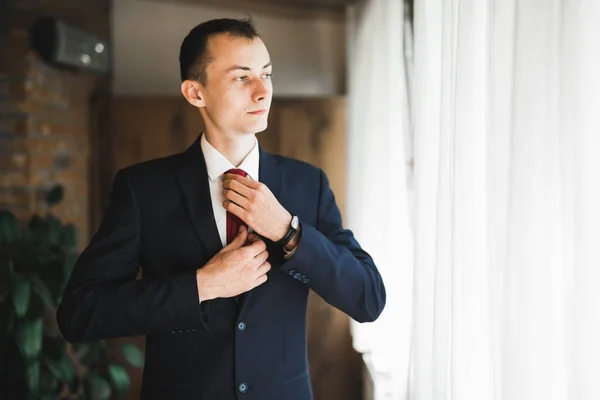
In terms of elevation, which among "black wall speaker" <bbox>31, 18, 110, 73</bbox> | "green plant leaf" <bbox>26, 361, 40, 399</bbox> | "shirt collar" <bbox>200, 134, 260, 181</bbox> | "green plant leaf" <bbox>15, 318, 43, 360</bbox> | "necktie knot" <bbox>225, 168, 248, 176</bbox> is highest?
A: "black wall speaker" <bbox>31, 18, 110, 73</bbox>

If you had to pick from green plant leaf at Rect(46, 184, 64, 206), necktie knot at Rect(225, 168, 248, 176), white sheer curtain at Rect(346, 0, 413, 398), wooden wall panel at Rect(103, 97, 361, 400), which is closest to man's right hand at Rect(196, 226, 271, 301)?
necktie knot at Rect(225, 168, 248, 176)

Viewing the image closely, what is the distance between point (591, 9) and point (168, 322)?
3.02 ft

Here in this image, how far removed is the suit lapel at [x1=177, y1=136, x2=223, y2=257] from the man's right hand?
7 centimetres

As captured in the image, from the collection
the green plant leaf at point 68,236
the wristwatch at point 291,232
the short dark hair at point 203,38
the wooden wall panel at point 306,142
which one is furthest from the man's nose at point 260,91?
the wooden wall panel at point 306,142

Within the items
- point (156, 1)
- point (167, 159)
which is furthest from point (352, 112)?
point (167, 159)

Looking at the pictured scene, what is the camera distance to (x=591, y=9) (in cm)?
84

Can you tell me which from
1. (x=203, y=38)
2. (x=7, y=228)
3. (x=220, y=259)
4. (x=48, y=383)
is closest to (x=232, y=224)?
(x=220, y=259)

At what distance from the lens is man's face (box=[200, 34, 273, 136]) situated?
132cm

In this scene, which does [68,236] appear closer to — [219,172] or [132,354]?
Result: [132,354]

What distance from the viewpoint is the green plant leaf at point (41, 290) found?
271 centimetres

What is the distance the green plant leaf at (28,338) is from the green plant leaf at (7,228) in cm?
37

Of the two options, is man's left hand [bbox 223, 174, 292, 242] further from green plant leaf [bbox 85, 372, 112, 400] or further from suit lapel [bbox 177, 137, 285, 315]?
green plant leaf [bbox 85, 372, 112, 400]

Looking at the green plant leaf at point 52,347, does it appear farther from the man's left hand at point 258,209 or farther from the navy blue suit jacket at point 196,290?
the man's left hand at point 258,209

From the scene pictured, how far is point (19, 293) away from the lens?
262 cm
